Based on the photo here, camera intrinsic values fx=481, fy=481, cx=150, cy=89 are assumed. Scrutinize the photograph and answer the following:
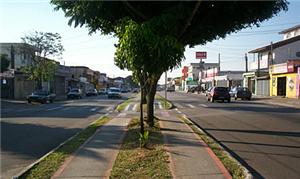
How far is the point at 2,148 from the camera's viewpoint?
1402cm

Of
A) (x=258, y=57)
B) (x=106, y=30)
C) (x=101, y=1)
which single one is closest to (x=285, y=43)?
(x=258, y=57)

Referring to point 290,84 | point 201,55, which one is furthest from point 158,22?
point 201,55

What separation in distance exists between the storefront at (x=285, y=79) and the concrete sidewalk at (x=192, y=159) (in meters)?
42.1

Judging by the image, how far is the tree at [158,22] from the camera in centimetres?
1170

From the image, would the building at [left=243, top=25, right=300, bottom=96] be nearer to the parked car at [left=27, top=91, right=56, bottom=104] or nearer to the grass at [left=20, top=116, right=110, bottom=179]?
the parked car at [left=27, top=91, right=56, bottom=104]

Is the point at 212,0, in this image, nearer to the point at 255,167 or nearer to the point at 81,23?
the point at 81,23

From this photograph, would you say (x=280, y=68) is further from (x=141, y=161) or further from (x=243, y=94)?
(x=141, y=161)

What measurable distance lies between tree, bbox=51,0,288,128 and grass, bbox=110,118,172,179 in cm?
191

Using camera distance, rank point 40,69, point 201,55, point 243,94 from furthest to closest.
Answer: point 201,55
point 40,69
point 243,94

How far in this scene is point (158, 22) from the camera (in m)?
12.2

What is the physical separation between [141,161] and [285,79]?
5226 cm

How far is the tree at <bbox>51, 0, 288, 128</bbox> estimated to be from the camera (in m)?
11.7

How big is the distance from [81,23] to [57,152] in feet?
16.5

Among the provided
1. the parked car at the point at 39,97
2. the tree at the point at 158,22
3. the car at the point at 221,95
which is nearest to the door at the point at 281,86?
the car at the point at 221,95
